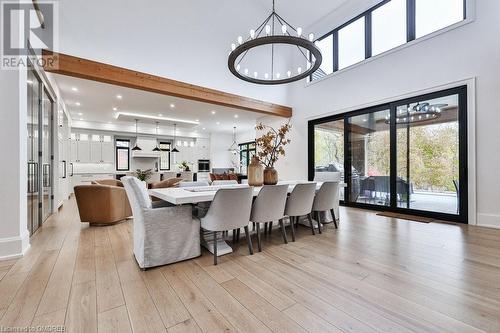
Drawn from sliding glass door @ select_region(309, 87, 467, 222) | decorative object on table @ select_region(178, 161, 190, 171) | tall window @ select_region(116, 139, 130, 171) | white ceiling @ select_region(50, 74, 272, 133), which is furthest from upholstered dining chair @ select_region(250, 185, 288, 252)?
tall window @ select_region(116, 139, 130, 171)

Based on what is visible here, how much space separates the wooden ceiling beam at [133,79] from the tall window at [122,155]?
18.8ft

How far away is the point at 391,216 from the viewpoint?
436 cm

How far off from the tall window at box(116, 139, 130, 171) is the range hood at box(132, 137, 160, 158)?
552 mm

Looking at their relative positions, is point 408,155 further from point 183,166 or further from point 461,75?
point 183,166

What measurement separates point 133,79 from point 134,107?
2.68 meters

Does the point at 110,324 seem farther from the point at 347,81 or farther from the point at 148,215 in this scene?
the point at 347,81

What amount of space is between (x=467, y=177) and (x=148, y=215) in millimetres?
5097

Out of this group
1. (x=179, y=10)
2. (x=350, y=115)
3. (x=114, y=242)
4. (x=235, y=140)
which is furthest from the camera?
(x=235, y=140)

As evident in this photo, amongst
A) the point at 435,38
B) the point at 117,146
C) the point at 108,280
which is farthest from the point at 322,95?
the point at 117,146

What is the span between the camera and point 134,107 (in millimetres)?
6680

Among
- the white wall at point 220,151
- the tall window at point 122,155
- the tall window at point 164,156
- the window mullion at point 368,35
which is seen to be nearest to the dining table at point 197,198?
the window mullion at point 368,35

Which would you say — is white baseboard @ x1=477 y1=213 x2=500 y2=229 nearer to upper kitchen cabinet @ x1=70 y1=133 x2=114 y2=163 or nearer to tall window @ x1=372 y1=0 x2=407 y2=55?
tall window @ x1=372 y1=0 x2=407 y2=55

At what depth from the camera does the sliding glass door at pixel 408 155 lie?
3.96m

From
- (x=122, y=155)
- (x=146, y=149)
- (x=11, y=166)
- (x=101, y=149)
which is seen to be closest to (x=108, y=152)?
(x=101, y=149)
